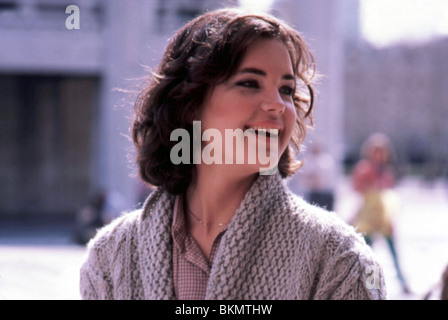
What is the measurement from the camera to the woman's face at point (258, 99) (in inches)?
50.3

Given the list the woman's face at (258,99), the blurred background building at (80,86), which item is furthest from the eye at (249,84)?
the blurred background building at (80,86)

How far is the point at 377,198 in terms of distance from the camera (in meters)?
5.21

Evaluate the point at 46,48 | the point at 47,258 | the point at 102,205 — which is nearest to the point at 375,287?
the point at 47,258

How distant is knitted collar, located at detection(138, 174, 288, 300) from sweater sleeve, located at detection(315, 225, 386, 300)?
0.51 feet

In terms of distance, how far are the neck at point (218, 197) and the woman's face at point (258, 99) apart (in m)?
0.06

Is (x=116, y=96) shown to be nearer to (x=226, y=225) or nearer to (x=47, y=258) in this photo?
(x=47, y=258)

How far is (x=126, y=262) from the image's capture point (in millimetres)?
1412
